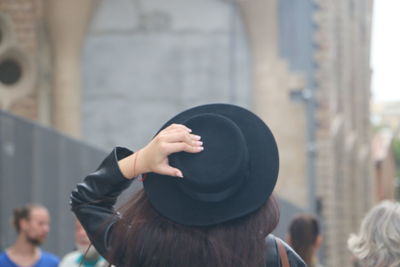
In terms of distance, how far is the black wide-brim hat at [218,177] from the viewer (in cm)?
336

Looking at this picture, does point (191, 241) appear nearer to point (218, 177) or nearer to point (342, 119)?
point (218, 177)

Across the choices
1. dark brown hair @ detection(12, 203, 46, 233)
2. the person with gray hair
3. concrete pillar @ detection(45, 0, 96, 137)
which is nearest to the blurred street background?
concrete pillar @ detection(45, 0, 96, 137)

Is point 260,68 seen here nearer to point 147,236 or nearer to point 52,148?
point 52,148

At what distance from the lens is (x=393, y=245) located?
15.5 ft

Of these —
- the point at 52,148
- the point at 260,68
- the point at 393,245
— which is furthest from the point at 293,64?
the point at 393,245

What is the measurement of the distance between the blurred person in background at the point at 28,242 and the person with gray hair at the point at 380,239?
415 centimetres

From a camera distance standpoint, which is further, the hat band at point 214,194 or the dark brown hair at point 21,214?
the dark brown hair at point 21,214

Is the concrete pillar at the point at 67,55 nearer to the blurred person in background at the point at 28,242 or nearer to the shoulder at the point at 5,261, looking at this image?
the blurred person in background at the point at 28,242

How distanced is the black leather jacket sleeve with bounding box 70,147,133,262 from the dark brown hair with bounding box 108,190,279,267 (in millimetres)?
63

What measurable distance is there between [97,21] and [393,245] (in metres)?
19.5

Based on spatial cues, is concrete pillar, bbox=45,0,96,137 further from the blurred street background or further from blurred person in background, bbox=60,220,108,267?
blurred person in background, bbox=60,220,108,267

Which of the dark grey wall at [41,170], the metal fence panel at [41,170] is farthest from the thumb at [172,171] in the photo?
the metal fence panel at [41,170]

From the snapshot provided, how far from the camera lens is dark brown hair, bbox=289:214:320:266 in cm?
768

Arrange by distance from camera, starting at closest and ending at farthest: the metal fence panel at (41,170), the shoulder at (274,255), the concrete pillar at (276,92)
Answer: the shoulder at (274,255) → the metal fence panel at (41,170) → the concrete pillar at (276,92)
